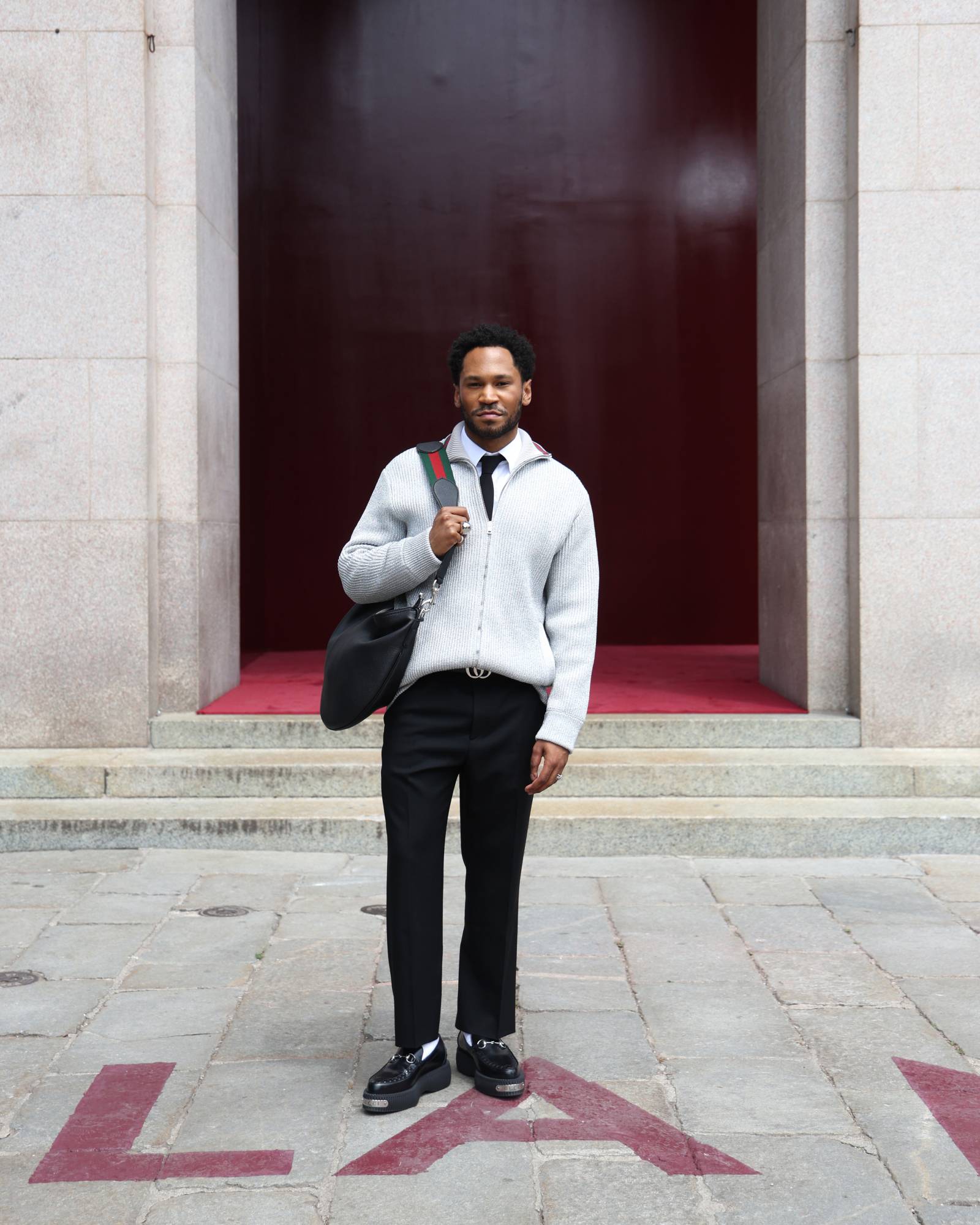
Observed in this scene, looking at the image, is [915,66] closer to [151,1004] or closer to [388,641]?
[388,641]

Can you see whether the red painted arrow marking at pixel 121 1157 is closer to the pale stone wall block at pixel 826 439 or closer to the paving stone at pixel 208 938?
the paving stone at pixel 208 938

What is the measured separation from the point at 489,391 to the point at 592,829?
324cm

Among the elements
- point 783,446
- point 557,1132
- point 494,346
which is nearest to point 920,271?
point 783,446

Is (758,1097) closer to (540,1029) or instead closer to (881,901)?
(540,1029)

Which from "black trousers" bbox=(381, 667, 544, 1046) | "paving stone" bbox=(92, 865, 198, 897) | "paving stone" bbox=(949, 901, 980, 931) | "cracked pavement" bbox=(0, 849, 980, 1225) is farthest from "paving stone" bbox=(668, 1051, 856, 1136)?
"paving stone" bbox=(92, 865, 198, 897)

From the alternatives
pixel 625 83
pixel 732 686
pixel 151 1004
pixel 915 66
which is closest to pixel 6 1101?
pixel 151 1004

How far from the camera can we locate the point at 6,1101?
3.62m

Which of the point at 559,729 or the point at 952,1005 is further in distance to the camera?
the point at 952,1005

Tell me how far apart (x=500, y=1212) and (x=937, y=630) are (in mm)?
5074

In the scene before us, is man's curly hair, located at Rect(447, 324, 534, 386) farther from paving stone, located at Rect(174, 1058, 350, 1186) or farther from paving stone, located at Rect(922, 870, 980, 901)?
paving stone, located at Rect(922, 870, 980, 901)

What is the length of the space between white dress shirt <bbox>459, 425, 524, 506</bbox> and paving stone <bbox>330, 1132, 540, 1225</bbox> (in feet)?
5.46

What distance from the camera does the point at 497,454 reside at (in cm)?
372

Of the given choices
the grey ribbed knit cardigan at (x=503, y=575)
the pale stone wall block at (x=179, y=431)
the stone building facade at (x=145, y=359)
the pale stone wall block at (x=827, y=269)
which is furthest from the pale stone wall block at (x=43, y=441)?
the grey ribbed knit cardigan at (x=503, y=575)

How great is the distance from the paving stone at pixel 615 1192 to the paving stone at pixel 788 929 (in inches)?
73.7
